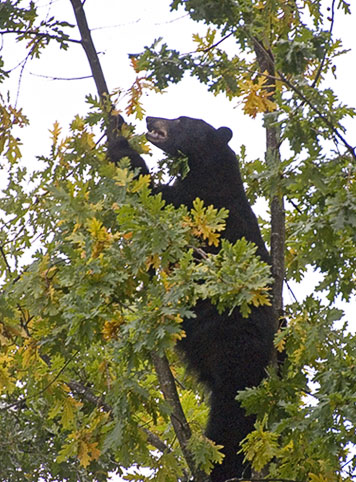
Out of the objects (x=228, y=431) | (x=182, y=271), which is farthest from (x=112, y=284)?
(x=228, y=431)

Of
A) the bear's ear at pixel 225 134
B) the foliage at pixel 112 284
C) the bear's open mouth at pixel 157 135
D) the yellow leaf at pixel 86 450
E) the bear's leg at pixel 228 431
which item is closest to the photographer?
the foliage at pixel 112 284

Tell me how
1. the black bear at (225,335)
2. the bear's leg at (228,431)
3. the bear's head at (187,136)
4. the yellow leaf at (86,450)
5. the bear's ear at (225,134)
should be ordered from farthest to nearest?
the bear's ear at (225,134)
the bear's head at (187,136)
the black bear at (225,335)
the bear's leg at (228,431)
the yellow leaf at (86,450)

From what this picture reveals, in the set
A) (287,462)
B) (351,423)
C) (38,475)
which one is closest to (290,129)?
(351,423)

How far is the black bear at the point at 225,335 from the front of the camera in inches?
170

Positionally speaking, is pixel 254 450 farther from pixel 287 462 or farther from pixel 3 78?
pixel 3 78

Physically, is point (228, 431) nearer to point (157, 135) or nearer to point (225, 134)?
point (225, 134)

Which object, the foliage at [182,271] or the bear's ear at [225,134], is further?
the bear's ear at [225,134]

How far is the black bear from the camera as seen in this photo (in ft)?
14.2

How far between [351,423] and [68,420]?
150 cm

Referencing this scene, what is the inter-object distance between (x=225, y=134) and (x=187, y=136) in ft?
0.93

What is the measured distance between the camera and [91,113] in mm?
4406

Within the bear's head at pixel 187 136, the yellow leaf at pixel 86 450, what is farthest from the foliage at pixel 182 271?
the bear's head at pixel 187 136

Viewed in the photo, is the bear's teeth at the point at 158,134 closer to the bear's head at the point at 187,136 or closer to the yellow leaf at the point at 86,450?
the bear's head at the point at 187,136

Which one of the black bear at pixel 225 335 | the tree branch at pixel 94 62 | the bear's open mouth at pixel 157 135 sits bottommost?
the black bear at pixel 225 335
